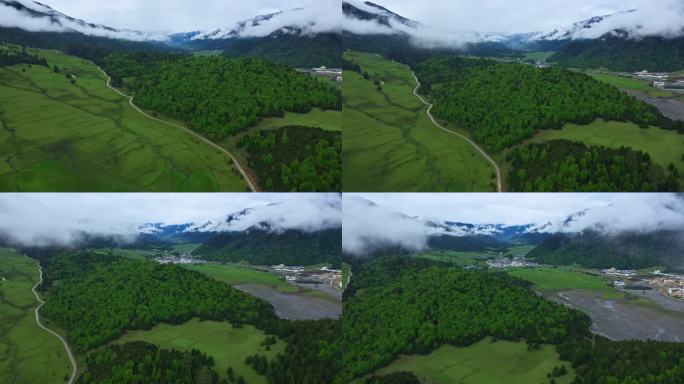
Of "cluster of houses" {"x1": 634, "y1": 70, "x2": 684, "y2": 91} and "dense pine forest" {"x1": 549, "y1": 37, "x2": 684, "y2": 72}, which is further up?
"dense pine forest" {"x1": 549, "y1": 37, "x2": 684, "y2": 72}

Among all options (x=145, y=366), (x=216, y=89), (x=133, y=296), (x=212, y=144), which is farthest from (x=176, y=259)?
(x=216, y=89)

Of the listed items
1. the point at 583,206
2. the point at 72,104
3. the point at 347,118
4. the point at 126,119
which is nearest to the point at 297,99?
the point at 347,118

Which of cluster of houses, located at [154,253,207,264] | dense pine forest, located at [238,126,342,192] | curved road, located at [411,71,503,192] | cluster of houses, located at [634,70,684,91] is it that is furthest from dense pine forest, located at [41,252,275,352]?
cluster of houses, located at [634,70,684,91]

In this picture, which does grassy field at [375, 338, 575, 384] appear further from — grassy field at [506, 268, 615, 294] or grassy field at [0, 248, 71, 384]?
grassy field at [0, 248, 71, 384]

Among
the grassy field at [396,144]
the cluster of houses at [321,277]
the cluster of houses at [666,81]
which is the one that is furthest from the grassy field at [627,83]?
the cluster of houses at [321,277]

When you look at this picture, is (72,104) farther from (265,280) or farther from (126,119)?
(265,280)
